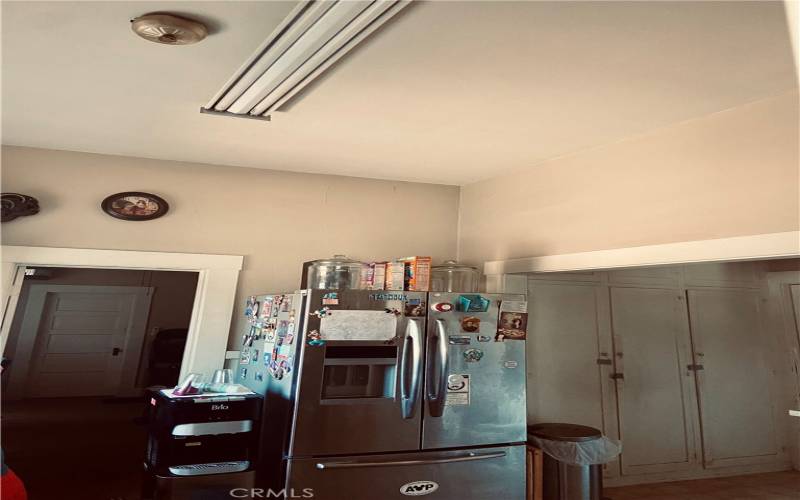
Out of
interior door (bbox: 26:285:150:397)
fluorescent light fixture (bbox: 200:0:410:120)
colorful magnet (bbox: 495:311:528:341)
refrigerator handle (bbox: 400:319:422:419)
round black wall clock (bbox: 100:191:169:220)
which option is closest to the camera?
fluorescent light fixture (bbox: 200:0:410:120)

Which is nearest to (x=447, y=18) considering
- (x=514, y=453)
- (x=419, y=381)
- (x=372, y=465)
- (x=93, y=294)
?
(x=419, y=381)

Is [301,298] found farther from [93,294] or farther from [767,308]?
[93,294]

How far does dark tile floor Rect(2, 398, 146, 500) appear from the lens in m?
3.38

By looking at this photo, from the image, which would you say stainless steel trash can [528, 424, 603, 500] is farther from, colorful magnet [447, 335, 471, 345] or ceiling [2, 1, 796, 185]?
ceiling [2, 1, 796, 185]

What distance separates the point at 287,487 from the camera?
2.01 metres

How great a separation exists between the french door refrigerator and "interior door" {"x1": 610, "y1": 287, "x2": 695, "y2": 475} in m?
1.96

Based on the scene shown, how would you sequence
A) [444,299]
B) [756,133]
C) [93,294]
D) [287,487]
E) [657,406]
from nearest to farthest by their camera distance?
1. [756,133]
2. [287,487]
3. [444,299]
4. [657,406]
5. [93,294]

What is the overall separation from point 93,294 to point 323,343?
5.93 metres

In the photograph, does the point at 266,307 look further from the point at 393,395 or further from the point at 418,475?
the point at 418,475

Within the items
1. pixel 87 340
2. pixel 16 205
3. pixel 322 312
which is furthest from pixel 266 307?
pixel 87 340

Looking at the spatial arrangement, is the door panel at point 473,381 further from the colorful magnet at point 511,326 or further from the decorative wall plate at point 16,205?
the decorative wall plate at point 16,205

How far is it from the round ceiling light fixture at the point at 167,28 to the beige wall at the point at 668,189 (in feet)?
6.38

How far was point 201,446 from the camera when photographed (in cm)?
207

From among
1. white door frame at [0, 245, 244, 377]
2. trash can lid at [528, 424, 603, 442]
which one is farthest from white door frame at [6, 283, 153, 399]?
trash can lid at [528, 424, 603, 442]
